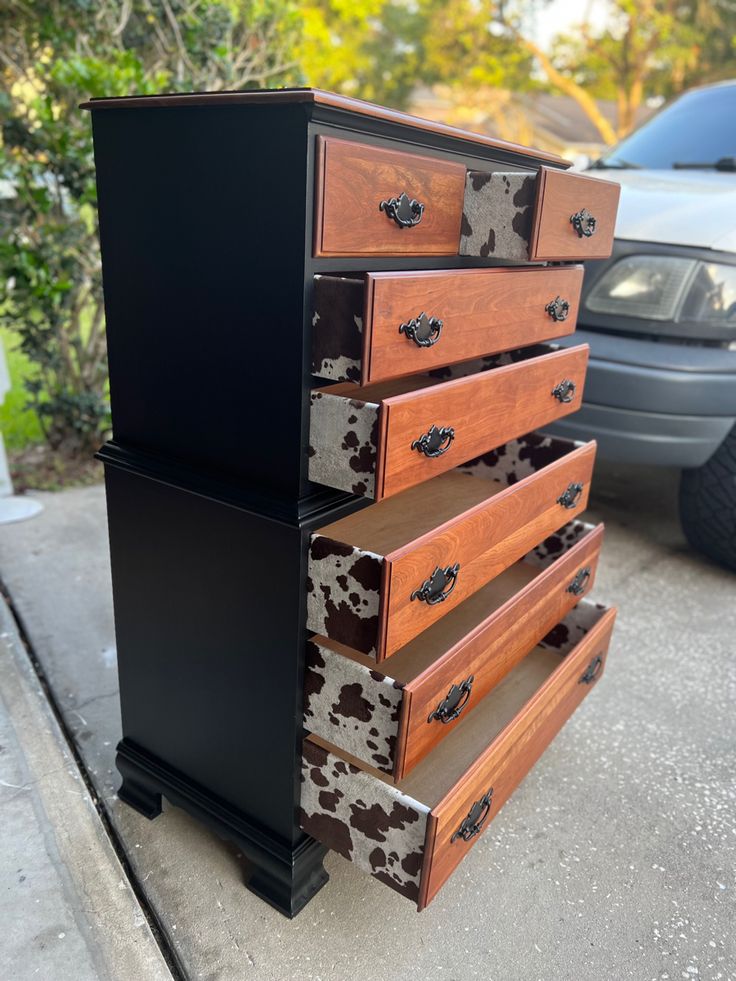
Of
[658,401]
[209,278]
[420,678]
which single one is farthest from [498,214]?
[658,401]

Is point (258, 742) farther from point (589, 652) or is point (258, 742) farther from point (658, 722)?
point (658, 722)

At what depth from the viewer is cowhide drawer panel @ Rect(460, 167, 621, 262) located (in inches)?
46.2

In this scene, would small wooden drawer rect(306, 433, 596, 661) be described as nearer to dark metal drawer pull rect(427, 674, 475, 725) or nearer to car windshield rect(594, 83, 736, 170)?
dark metal drawer pull rect(427, 674, 475, 725)

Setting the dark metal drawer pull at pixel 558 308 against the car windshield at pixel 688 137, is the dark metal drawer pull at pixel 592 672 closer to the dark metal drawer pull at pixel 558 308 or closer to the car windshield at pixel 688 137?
Answer: the dark metal drawer pull at pixel 558 308

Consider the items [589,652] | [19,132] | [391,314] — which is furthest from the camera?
[19,132]

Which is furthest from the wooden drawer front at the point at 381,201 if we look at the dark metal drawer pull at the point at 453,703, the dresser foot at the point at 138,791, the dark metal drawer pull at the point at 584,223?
the dresser foot at the point at 138,791

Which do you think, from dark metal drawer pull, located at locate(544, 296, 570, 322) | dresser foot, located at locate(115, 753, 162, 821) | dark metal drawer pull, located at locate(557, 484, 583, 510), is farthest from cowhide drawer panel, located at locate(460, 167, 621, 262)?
dresser foot, located at locate(115, 753, 162, 821)

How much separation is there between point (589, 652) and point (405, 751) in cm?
72

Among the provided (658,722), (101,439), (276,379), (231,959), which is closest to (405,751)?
(231,959)

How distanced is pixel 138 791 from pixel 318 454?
3.02ft

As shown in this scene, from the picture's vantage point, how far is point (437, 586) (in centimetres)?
117

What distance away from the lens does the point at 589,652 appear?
66.6 inches

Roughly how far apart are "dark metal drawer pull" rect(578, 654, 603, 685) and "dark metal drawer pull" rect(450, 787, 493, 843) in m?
0.47

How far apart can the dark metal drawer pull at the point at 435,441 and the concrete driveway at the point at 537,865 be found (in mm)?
876
